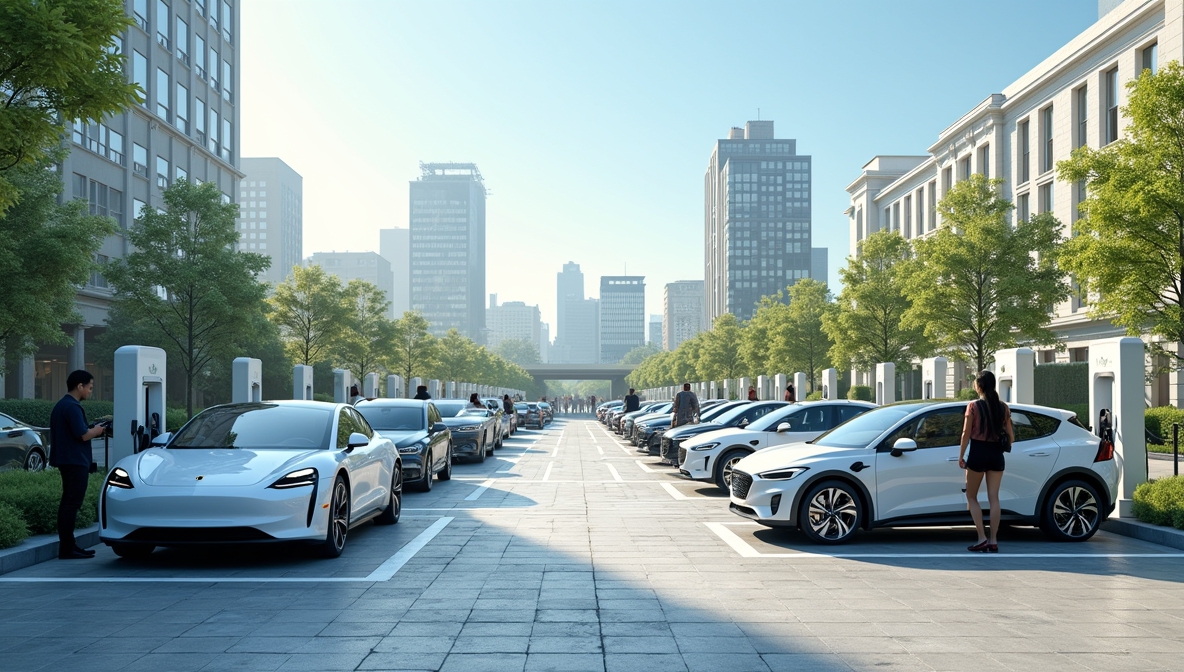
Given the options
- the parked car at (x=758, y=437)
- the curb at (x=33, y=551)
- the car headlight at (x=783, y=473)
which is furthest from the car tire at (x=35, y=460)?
the car headlight at (x=783, y=473)

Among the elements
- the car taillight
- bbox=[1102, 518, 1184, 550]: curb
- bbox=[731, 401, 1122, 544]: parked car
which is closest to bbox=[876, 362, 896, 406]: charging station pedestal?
bbox=[1102, 518, 1184, 550]: curb

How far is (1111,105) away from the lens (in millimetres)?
39375

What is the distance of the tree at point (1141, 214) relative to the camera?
2092cm

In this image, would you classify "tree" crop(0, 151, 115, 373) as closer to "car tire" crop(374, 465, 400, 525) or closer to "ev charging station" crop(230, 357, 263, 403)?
"ev charging station" crop(230, 357, 263, 403)

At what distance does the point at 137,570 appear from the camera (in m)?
8.48

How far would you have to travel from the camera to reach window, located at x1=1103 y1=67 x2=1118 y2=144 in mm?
38688

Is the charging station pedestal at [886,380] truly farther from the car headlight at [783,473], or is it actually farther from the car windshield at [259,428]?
the car windshield at [259,428]

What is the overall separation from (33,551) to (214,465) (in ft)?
6.15

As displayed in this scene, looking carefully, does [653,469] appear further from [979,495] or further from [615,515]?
[979,495]

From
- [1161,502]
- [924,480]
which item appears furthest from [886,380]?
[924,480]

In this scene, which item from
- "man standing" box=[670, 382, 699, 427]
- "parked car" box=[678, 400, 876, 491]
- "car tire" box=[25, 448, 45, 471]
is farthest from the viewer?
"man standing" box=[670, 382, 699, 427]

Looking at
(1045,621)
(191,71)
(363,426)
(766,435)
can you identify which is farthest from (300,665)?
(191,71)

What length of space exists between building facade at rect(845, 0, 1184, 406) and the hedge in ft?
67.0

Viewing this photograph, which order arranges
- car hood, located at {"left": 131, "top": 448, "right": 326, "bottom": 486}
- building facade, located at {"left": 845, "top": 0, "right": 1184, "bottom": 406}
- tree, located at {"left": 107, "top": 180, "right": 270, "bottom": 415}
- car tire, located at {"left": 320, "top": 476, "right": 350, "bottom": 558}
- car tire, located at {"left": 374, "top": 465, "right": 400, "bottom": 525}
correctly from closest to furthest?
1. car hood, located at {"left": 131, "top": 448, "right": 326, "bottom": 486}
2. car tire, located at {"left": 320, "top": 476, "right": 350, "bottom": 558}
3. car tire, located at {"left": 374, "top": 465, "right": 400, "bottom": 525}
4. tree, located at {"left": 107, "top": 180, "right": 270, "bottom": 415}
5. building facade, located at {"left": 845, "top": 0, "right": 1184, "bottom": 406}
